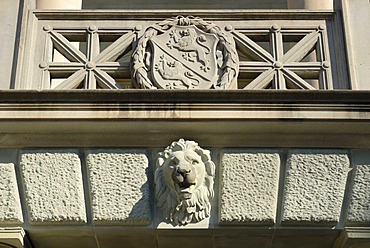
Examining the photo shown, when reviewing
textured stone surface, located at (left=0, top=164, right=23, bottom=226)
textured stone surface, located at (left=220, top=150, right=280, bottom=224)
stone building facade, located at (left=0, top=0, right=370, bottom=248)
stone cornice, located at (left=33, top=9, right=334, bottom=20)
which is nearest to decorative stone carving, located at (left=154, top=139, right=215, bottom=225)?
stone building facade, located at (left=0, top=0, right=370, bottom=248)

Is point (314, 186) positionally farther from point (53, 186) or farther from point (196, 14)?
point (53, 186)

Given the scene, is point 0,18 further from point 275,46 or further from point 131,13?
point 275,46

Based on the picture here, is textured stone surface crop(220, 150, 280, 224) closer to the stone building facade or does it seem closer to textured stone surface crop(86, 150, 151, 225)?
the stone building facade

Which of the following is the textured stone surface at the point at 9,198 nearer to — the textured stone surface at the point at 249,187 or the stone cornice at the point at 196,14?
the stone cornice at the point at 196,14

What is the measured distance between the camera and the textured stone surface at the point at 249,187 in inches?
269

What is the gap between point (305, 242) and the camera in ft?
23.2

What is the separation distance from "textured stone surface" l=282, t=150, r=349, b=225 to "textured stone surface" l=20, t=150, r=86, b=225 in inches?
69.9

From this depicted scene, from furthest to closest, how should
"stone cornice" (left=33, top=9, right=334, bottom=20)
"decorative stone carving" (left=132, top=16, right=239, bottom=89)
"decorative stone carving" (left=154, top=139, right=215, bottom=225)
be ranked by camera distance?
"stone cornice" (left=33, top=9, right=334, bottom=20) → "decorative stone carving" (left=132, top=16, right=239, bottom=89) → "decorative stone carving" (left=154, top=139, right=215, bottom=225)

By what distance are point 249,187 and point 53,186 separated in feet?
5.50

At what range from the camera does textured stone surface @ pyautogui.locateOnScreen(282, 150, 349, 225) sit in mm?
6844

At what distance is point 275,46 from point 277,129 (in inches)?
36.6

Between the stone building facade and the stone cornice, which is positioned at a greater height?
the stone cornice

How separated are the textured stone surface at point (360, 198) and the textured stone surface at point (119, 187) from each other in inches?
67.9

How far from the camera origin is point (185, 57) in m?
7.35
